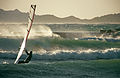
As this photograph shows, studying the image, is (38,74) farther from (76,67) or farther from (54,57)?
(54,57)

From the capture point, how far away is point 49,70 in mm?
20047

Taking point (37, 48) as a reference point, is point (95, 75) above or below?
above

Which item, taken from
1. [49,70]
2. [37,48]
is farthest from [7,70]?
[37,48]

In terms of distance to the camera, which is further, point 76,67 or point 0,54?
point 0,54

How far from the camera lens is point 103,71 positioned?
20.2 metres

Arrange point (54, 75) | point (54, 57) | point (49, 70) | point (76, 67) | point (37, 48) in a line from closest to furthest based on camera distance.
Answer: point (54, 75) < point (49, 70) < point (76, 67) < point (54, 57) < point (37, 48)

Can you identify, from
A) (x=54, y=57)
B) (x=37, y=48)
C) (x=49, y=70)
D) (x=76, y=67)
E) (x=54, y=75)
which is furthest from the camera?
(x=37, y=48)

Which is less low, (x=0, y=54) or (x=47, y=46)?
(x=0, y=54)

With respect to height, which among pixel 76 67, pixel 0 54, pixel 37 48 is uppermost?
pixel 76 67

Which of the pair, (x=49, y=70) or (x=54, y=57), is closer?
(x=49, y=70)

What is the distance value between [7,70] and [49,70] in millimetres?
2447

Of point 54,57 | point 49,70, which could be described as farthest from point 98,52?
point 49,70

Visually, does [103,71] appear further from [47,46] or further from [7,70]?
[47,46]

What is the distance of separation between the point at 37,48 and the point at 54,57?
32.5ft
